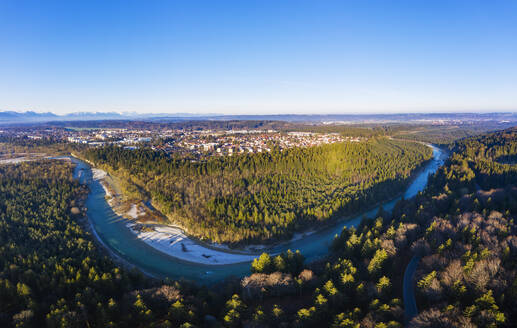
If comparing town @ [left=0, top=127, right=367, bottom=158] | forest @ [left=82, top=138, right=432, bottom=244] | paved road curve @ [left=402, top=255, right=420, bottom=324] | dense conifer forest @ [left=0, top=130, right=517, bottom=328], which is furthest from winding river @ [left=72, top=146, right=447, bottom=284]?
town @ [left=0, top=127, right=367, bottom=158]

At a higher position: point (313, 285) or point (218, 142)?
point (218, 142)

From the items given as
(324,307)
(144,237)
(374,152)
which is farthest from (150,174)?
(374,152)

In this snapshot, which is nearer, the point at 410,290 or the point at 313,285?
the point at 410,290

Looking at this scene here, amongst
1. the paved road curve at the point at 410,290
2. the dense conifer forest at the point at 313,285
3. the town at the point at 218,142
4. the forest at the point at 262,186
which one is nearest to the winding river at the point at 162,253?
the forest at the point at 262,186

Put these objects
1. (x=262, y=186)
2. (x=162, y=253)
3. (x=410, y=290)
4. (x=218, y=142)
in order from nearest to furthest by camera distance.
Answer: (x=410, y=290) → (x=162, y=253) → (x=262, y=186) → (x=218, y=142)

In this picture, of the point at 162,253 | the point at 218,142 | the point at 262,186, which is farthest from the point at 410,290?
the point at 218,142

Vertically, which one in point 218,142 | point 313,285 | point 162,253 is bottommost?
point 162,253

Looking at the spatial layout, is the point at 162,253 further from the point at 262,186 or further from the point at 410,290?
the point at 410,290
